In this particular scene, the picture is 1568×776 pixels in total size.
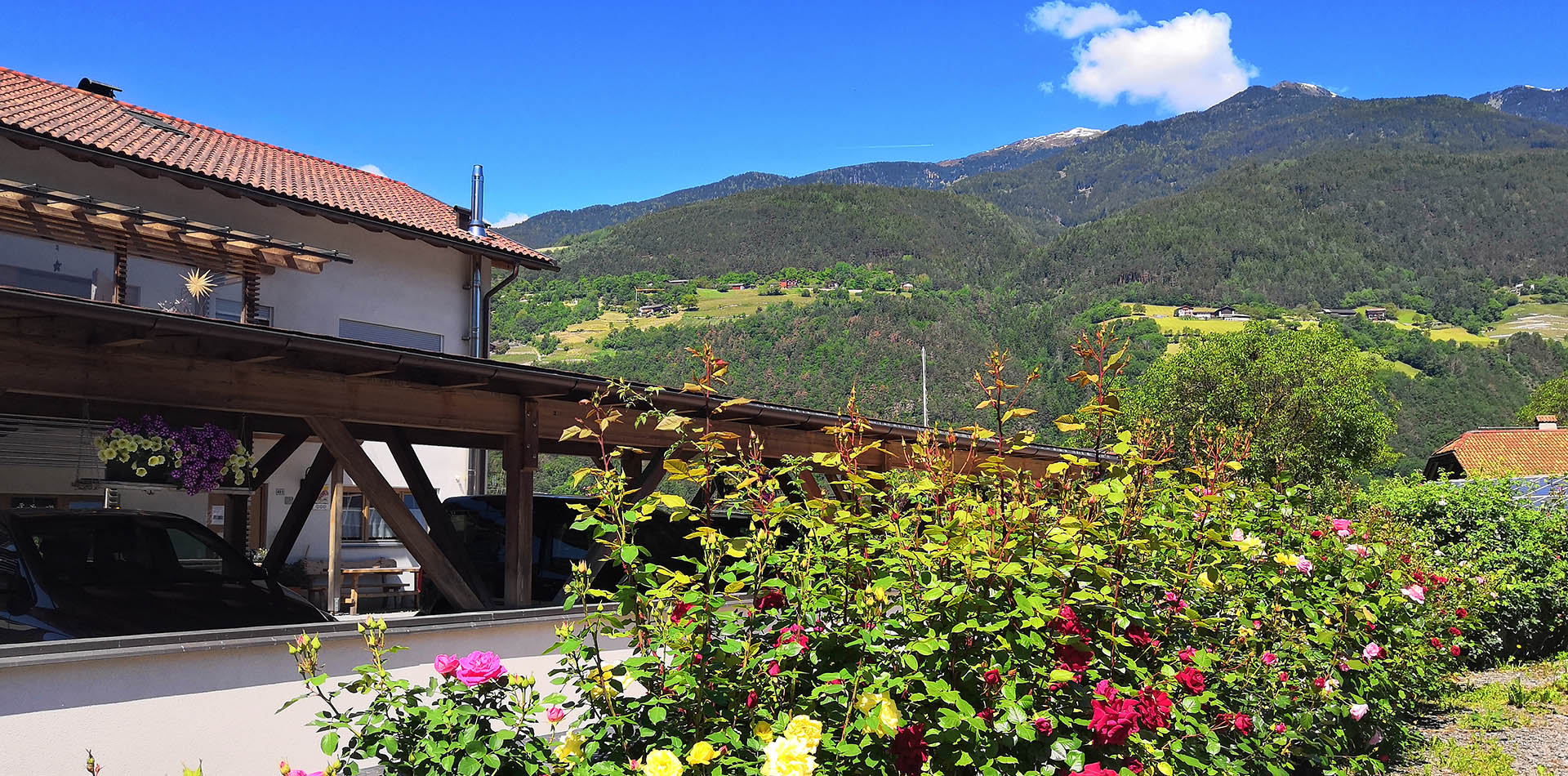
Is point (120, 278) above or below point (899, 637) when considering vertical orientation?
above

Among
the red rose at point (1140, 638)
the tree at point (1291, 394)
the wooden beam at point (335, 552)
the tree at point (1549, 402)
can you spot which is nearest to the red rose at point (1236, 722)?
the red rose at point (1140, 638)

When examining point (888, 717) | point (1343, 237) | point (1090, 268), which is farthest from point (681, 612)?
point (1343, 237)

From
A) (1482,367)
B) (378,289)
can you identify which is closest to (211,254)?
(378,289)

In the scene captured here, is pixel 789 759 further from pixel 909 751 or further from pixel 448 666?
pixel 448 666

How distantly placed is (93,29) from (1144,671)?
27.6 meters

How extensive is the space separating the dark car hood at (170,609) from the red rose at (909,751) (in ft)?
15.6

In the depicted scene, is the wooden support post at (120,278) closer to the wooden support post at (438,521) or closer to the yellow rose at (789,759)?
the wooden support post at (438,521)

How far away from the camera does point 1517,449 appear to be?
4984cm

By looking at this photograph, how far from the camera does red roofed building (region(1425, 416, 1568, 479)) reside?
47.1m

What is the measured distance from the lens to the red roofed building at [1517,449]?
155 feet

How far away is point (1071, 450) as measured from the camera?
30.8 feet

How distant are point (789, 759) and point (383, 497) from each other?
466 centimetres

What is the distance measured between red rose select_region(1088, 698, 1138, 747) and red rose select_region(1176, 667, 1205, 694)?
433mm

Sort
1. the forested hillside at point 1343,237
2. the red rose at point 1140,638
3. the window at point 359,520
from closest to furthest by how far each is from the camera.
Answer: the red rose at point 1140,638, the window at point 359,520, the forested hillside at point 1343,237
